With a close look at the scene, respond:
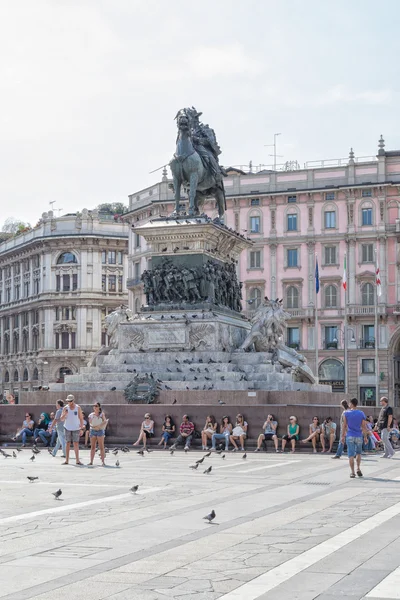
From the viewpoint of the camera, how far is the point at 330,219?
8444 cm

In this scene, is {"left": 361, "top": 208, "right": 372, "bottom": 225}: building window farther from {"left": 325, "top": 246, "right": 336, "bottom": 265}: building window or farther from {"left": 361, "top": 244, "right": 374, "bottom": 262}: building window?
{"left": 325, "top": 246, "right": 336, "bottom": 265}: building window

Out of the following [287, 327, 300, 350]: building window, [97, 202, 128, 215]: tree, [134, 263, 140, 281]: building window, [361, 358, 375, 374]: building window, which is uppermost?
[97, 202, 128, 215]: tree

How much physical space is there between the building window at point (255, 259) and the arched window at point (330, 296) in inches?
249

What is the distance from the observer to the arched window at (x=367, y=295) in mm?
81812

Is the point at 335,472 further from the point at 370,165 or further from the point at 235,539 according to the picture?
the point at 370,165

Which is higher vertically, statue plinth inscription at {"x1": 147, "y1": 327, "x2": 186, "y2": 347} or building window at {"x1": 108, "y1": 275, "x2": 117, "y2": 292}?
building window at {"x1": 108, "y1": 275, "x2": 117, "y2": 292}

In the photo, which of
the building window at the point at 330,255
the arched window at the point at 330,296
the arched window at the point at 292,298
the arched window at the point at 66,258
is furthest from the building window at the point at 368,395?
the arched window at the point at 66,258

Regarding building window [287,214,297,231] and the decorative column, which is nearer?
the decorative column

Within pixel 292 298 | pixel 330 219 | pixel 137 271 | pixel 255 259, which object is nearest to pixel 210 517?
pixel 292 298

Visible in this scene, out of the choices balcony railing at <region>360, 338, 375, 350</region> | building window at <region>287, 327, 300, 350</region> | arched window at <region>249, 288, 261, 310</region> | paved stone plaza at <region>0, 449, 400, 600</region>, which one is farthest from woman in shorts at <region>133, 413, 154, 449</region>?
arched window at <region>249, 288, 261, 310</region>

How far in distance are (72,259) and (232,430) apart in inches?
3210

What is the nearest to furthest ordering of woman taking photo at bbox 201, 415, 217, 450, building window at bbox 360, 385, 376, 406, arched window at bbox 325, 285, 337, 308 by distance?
woman taking photo at bbox 201, 415, 217, 450 → building window at bbox 360, 385, 376, 406 → arched window at bbox 325, 285, 337, 308

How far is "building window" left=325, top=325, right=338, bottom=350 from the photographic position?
272ft

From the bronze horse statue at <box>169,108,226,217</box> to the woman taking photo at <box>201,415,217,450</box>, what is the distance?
7559 millimetres
